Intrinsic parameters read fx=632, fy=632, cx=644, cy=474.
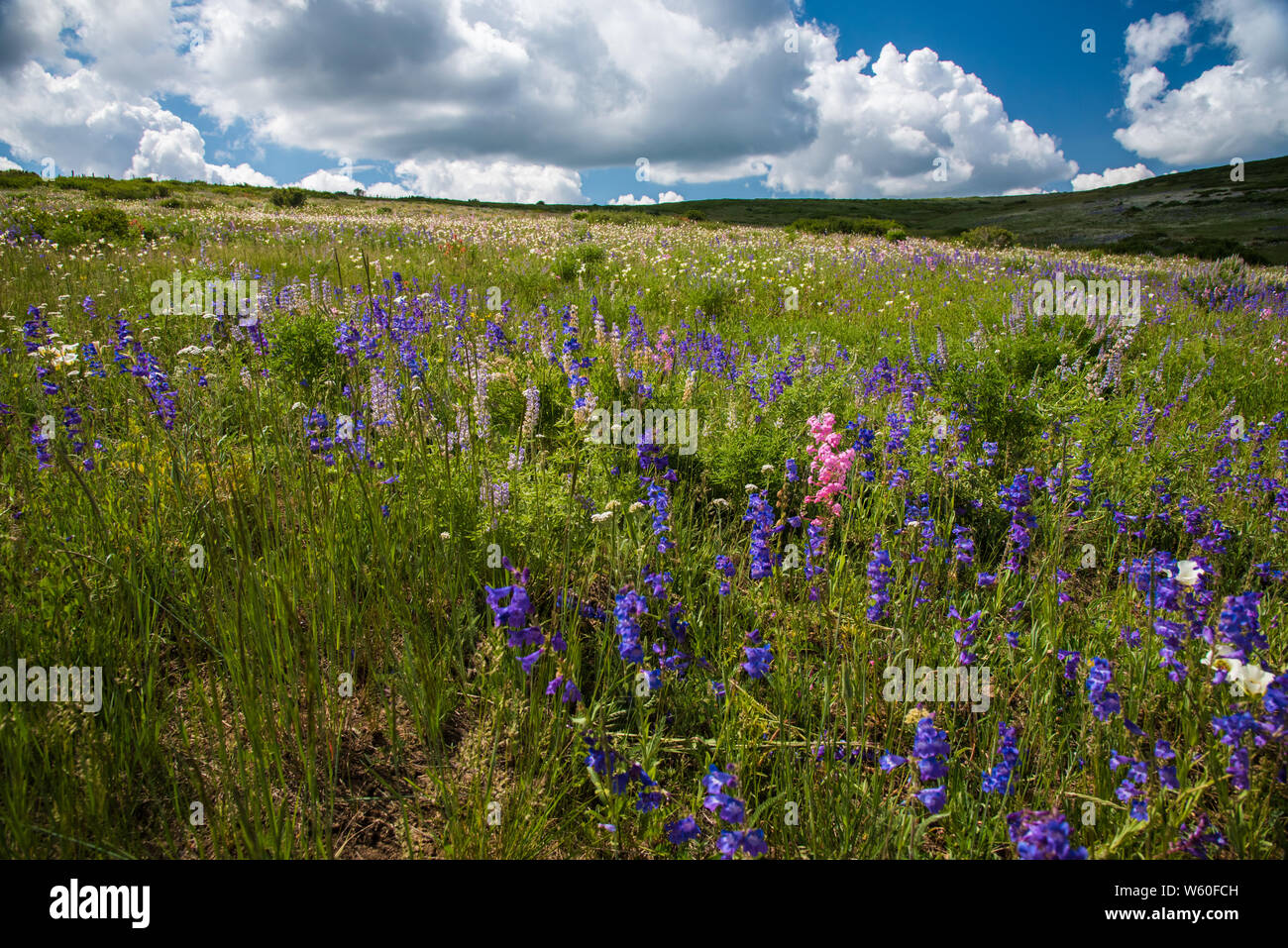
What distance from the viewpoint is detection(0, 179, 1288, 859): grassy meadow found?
1582 mm

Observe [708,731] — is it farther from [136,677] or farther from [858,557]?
[136,677]

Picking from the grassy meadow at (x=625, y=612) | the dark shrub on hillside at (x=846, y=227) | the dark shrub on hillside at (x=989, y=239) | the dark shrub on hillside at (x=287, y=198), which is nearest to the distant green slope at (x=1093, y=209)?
the dark shrub on hillside at (x=287, y=198)

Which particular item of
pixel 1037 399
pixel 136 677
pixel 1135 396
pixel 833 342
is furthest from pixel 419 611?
pixel 1135 396

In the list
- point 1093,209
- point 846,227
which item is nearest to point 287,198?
point 846,227

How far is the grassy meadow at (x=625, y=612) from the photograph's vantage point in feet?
5.19

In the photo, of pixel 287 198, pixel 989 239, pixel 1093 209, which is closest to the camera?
pixel 989 239

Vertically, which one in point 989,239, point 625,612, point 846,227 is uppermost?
point 846,227

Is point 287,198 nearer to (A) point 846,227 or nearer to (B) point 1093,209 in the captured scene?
(A) point 846,227

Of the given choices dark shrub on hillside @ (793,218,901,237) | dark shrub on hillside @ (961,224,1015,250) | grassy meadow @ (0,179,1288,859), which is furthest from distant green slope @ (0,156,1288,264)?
grassy meadow @ (0,179,1288,859)

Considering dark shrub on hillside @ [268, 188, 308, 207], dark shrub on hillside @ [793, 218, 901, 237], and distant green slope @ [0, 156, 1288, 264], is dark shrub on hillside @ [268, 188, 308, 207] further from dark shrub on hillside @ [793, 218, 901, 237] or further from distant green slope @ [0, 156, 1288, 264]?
dark shrub on hillside @ [793, 218, 901, 237]

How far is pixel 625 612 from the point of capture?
1.45 m

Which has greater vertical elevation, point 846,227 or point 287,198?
point 287,198

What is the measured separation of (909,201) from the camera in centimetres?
8050
